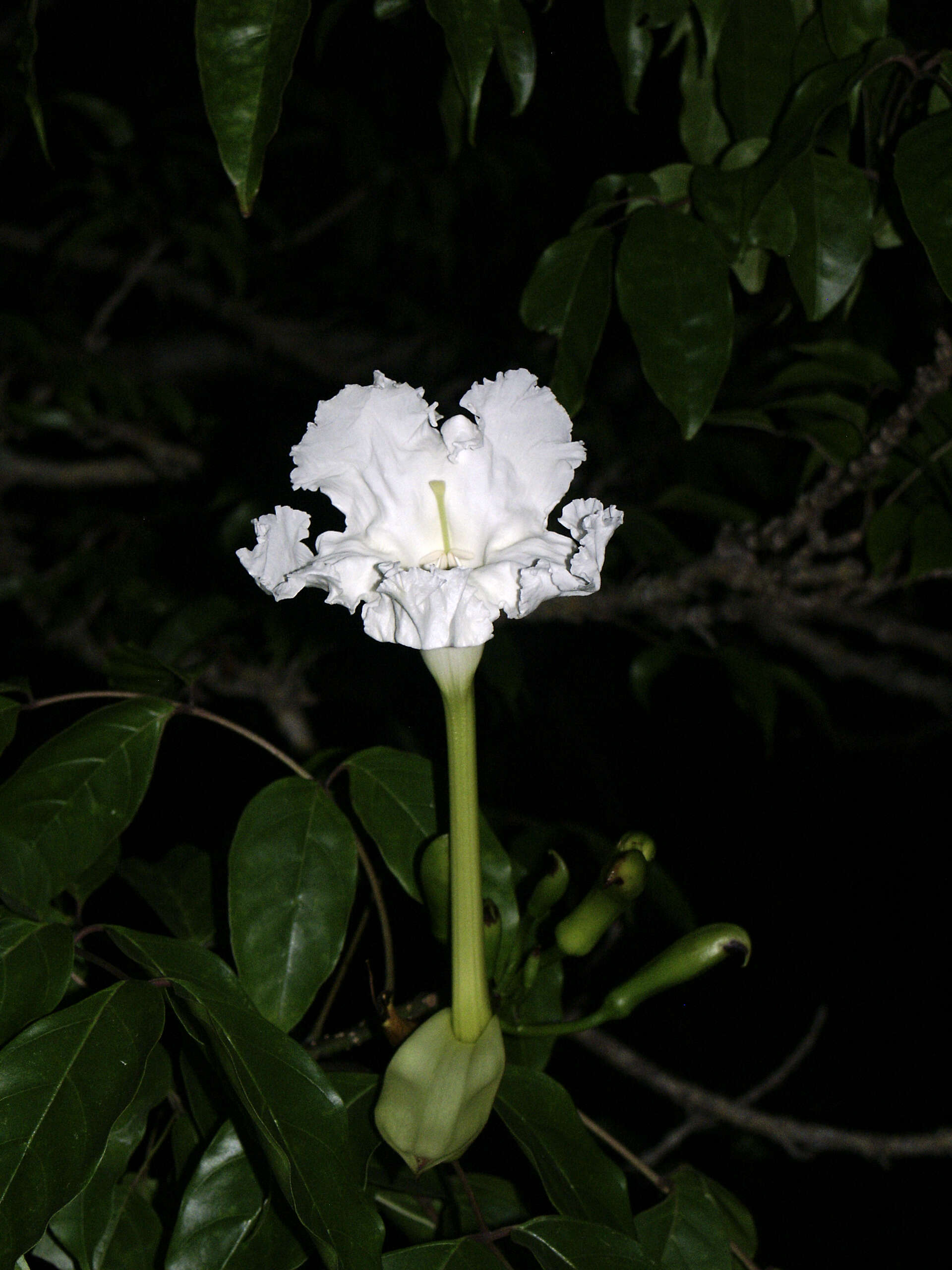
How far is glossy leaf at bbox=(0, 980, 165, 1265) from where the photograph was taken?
50cm

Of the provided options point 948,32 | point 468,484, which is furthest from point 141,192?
point 468,484

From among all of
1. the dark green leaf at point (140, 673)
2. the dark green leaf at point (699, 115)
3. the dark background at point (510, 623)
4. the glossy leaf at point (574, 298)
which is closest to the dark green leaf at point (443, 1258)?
the dark green leaf at point (140, 673)

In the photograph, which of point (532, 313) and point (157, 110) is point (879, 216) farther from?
point (157, 110)

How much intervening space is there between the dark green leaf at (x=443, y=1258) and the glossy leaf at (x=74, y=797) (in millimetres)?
315

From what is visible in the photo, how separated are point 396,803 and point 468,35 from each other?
494 millimetres

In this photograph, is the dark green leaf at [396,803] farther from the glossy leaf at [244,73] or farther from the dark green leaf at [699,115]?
the dark green leaf at [699,115]

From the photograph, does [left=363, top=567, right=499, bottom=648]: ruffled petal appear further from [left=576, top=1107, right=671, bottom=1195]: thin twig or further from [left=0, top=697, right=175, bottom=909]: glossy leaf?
[left=576, top=1107, right=671, bottom=1195]: thin twig

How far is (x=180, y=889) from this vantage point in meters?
0.94

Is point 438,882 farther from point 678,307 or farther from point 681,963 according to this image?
point 678,307

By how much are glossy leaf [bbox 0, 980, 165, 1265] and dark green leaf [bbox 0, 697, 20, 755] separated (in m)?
0.24

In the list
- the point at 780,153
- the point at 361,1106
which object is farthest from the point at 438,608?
the point at 780,153

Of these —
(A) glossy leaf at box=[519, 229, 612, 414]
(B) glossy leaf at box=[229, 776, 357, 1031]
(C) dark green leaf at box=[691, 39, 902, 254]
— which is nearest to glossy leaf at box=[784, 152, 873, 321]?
(C) dark green leaf at box=[691, 39, 902, 254]

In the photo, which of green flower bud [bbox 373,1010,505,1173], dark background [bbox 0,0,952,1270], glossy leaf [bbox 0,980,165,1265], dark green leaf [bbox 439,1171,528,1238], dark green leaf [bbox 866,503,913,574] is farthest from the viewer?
dark background [bbox 0,0,952,1270]

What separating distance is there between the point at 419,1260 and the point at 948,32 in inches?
49.4
